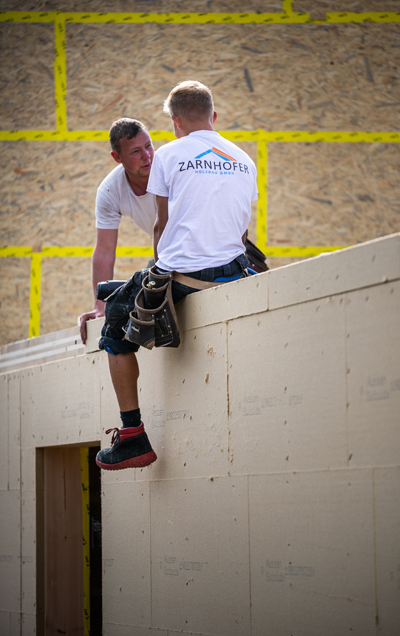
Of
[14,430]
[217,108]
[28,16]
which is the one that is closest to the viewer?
[14,430]

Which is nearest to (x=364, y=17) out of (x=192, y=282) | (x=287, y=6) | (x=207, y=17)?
(x=287, y=6)

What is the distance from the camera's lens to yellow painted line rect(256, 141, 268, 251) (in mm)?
6262

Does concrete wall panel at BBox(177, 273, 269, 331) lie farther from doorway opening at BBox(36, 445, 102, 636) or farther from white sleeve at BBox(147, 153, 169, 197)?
doorway opening at BBox(36, 445, 102, 636)

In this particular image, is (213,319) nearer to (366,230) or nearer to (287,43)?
(366,230)

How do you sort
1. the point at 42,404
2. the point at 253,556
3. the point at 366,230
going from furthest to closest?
the point at 366,230 → the point at 42,404 → the point at 253,556

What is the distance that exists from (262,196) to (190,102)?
328cm

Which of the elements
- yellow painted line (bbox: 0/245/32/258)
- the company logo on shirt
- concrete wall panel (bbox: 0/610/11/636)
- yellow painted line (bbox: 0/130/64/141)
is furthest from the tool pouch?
yellow painted line (bbox: 0/130/64/141)

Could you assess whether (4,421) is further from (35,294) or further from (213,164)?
(213,164)

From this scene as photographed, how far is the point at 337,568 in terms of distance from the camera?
239 centimetres

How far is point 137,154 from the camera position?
3879mm

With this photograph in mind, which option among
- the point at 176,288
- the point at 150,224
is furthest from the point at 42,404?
the point at 176,288

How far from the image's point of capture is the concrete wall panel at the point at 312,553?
2309 mm

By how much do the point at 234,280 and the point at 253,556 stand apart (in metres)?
1.16

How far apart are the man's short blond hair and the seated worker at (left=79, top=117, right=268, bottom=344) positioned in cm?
76
